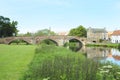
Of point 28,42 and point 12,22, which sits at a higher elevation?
point 12,22

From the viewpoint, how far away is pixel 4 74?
1516 cm

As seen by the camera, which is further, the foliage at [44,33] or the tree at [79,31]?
the foliage at [44,33]

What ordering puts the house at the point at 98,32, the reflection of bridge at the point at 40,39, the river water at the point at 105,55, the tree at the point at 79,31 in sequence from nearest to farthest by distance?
the river water at the point at 105,55 → the reflection of bridge at the point at 40,39 → the tree at the point at 79,31 → the house at the point at 98,32

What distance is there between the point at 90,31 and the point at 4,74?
392 ft

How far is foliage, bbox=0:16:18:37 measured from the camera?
302 ft

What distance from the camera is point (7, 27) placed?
9238cm

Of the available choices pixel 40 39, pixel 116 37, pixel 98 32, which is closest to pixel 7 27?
pixel 40 39

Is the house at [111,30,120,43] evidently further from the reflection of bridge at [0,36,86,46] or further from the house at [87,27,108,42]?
the reflection of bridge at [0,36,86,46]

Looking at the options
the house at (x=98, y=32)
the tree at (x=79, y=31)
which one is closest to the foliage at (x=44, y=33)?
the tree at (x=79, y=31)

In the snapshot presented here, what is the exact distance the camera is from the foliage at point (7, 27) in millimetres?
92000

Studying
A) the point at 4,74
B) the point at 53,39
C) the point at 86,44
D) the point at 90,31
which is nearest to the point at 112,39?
the point at 90,31

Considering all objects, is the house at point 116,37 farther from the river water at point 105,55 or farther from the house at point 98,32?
the river water at point 105,55

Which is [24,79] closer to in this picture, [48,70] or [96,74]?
[48,70]

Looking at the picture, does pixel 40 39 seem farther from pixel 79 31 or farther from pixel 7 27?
pixel 79 31
